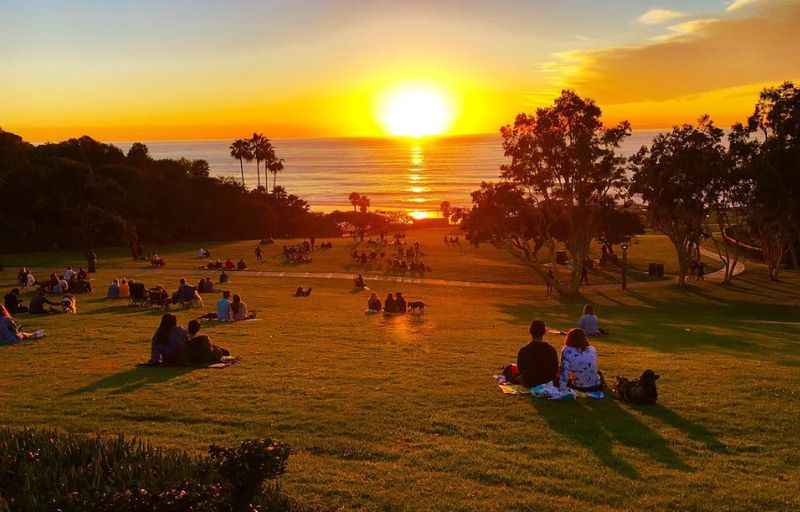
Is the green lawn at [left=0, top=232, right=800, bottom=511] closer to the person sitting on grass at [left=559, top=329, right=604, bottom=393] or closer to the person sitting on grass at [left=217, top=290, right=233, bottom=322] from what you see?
the person sitting on grass at [left=559, top=329, right=604, bottom=393]

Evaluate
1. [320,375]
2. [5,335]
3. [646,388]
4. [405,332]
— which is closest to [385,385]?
[320,375]

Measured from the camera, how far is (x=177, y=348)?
15781 millimetres

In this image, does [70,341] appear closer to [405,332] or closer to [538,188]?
[405,332]

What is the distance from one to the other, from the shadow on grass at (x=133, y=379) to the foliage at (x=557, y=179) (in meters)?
31.4

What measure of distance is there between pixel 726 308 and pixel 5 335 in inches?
1453

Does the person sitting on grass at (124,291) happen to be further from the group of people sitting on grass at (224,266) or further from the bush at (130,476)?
the bush at (130,476)

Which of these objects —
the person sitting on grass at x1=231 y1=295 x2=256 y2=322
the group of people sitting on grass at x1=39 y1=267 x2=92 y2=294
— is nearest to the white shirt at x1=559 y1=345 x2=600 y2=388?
the person sitting on grass at x1=231 y1=295 x2=256 y2=322

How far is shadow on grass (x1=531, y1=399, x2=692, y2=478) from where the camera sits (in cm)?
942

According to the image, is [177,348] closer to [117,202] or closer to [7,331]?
[7,331]

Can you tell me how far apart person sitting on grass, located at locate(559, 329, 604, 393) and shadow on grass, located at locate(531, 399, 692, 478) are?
0.43 m

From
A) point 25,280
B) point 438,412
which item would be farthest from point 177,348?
point 25,280

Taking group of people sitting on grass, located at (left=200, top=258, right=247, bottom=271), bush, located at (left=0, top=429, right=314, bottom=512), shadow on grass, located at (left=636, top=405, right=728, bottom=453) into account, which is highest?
group of people sitting on grass, located at (left=200, top=258, right=247, bottom=271)

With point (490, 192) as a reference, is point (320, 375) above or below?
below

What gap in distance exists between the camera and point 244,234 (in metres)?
90.6
